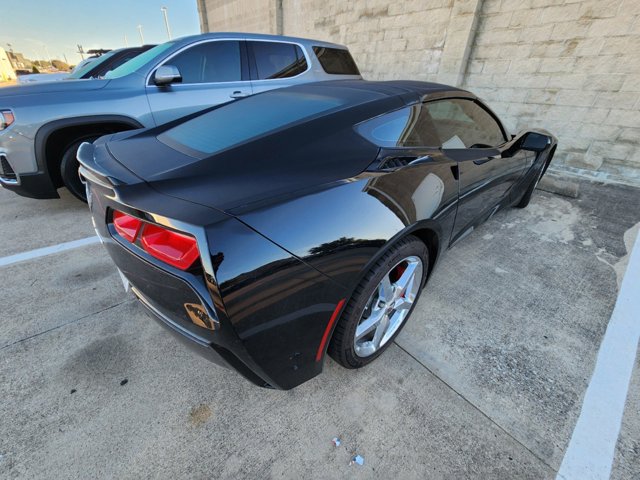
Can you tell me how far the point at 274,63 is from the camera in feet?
14.1

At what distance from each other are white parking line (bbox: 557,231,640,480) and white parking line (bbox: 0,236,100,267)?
12.4ft

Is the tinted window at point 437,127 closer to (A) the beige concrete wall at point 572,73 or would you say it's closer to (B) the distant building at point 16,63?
(A) the beige concrete wall at point 572,73

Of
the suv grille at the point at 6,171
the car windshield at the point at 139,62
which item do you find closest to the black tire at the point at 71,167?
the suv grille at the point at 6,171

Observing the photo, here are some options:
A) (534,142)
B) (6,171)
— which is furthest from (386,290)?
(6,171)

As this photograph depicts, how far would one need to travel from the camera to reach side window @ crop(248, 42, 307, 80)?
164 inches

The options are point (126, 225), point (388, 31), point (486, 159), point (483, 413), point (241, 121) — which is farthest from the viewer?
point (388, 31)

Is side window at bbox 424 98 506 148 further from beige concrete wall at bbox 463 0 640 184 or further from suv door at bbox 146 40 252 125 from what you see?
beige concrete wall at bbox 463 0 640 184

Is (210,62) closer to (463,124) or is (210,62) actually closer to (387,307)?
(463,124)

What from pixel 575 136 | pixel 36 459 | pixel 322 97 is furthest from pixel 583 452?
pixel 575 136

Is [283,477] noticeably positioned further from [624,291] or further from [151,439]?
[624,291]

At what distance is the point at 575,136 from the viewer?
196 inches

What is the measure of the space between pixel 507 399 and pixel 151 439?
180 centimetres

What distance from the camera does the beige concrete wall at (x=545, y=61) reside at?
441 cm

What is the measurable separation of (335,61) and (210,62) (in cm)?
213
